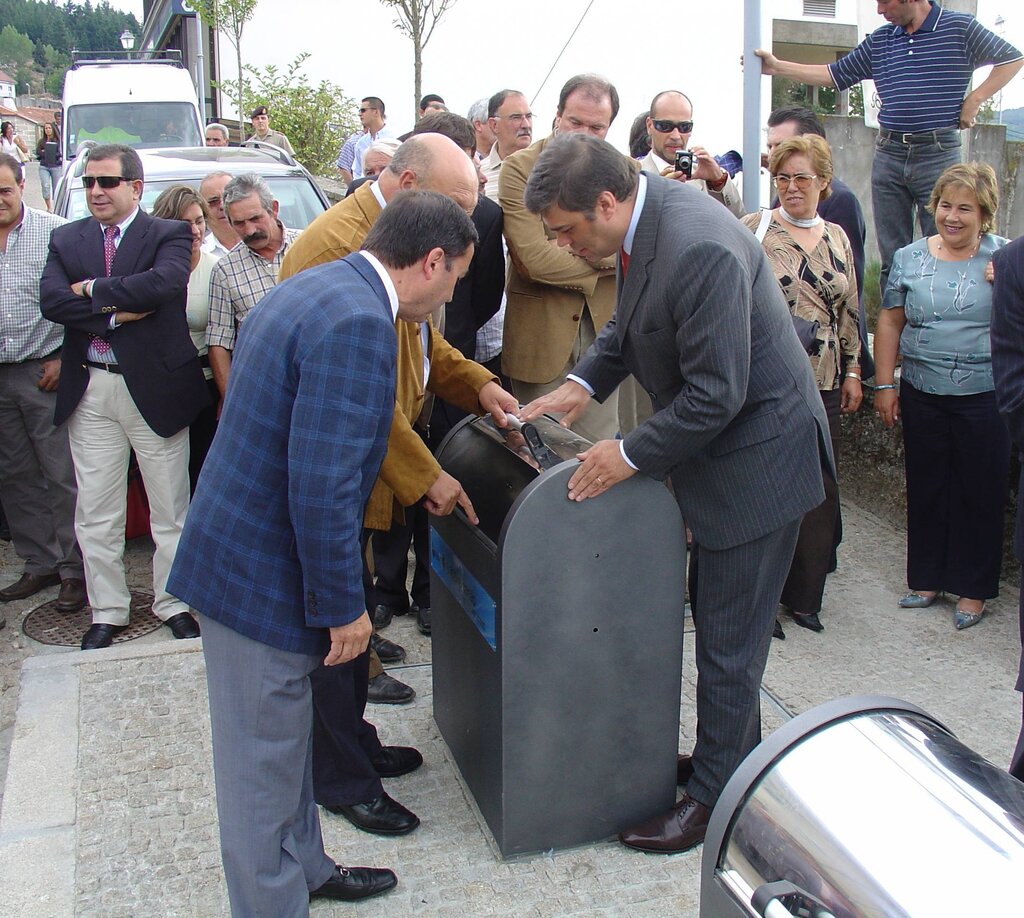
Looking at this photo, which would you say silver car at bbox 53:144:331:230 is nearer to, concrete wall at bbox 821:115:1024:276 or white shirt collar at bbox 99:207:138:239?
white shirt collar at bbox 99:207:138:239

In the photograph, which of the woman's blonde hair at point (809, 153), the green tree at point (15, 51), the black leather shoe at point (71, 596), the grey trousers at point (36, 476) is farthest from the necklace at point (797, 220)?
the green tree at point (15, 51)

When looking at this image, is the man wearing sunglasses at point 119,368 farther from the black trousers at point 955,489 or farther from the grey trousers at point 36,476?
the black trousers at point 955,489

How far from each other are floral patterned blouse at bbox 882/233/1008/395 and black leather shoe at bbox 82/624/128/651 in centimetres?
374

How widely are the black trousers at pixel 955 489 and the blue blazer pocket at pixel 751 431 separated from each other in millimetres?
2119

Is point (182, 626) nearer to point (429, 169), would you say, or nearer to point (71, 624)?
point (71, 624)

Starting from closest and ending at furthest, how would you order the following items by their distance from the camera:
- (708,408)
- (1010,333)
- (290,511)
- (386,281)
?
1. (290,511)
2. (386,281)
3. (708,408)
4. (1010,333)

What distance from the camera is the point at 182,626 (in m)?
4.64

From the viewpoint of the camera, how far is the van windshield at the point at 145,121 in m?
13.3

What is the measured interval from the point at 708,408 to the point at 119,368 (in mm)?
2867

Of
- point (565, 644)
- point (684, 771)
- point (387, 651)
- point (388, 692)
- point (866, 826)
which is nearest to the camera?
point (866, 826)

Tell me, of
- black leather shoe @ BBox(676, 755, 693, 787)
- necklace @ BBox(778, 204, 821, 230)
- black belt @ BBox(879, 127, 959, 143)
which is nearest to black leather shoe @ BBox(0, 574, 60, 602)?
black leather shoe @ BBox(676, 755, 693, 787)

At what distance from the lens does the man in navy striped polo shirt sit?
539cm

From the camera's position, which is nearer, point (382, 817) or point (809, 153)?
point (382, 817)

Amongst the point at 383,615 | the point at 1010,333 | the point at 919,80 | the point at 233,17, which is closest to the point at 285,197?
the point at 383,615
